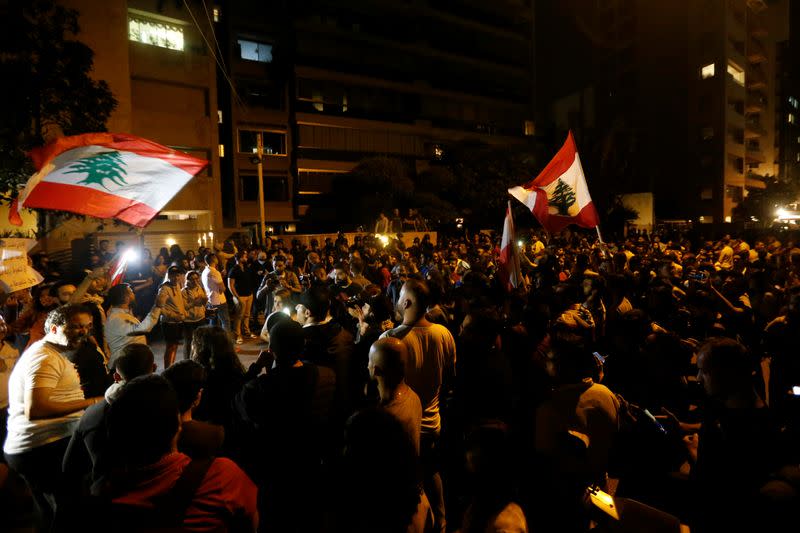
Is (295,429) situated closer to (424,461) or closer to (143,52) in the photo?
(424,461)

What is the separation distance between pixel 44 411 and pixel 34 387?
6.7 inches

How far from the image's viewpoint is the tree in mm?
13477

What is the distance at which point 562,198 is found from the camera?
25.1 ft

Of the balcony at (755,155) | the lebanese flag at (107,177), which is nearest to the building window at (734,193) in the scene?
the balcony at (755,155)

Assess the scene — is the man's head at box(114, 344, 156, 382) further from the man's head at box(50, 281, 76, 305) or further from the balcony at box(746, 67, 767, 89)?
the balcony at box(746, 67, 767, 89)

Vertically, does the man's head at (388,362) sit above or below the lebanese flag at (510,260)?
below

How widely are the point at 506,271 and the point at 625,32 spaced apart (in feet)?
172

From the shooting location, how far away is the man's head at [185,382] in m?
2.86

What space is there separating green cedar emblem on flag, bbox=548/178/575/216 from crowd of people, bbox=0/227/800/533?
2.33m

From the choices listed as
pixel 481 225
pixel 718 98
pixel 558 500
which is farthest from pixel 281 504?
pixel 718 98

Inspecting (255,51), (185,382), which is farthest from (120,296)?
(255,51)

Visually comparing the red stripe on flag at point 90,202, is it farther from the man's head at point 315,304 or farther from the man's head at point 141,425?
the man's head at point 141,425

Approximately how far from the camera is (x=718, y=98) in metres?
44.0

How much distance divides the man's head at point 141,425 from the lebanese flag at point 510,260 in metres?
5.70
